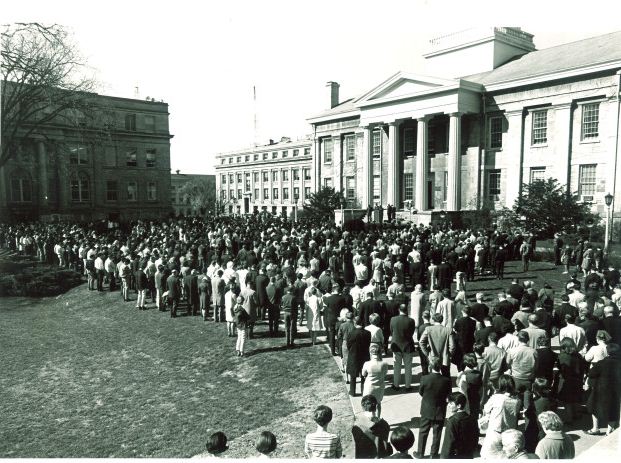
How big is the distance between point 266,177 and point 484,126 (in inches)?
1885

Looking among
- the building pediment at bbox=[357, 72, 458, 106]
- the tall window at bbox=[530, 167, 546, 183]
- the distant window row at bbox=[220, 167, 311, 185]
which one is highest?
the building pediment at bbox=[357, 72, 458, 106]

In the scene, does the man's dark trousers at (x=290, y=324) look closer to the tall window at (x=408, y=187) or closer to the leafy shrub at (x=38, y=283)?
the leafy shrub at (x=38, y=283)

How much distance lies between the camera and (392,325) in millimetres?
9930

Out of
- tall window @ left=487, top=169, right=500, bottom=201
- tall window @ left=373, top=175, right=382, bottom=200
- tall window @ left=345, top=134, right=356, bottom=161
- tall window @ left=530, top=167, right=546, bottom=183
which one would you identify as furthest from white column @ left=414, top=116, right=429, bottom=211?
tall window @ left=345, top=134, right=356, bottom=161

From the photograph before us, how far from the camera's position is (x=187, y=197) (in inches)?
3969

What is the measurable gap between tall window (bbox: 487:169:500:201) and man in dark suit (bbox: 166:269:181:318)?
28.4m

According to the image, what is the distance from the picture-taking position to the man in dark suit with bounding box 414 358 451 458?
6992 mm

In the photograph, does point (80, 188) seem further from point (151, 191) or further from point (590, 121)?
point (590, 121)

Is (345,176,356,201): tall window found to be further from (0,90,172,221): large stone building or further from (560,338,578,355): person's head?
(560,338,578,355): person's head

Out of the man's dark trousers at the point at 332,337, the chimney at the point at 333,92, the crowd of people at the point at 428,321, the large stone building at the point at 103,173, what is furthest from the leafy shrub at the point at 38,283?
the chimney at the point at 333,92

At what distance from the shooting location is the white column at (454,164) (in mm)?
36938

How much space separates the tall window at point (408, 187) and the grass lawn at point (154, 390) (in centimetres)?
2954

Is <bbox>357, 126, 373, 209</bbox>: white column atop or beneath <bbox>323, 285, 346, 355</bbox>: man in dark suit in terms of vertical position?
atop

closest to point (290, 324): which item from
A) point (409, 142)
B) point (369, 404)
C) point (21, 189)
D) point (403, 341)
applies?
point (403, 341)
